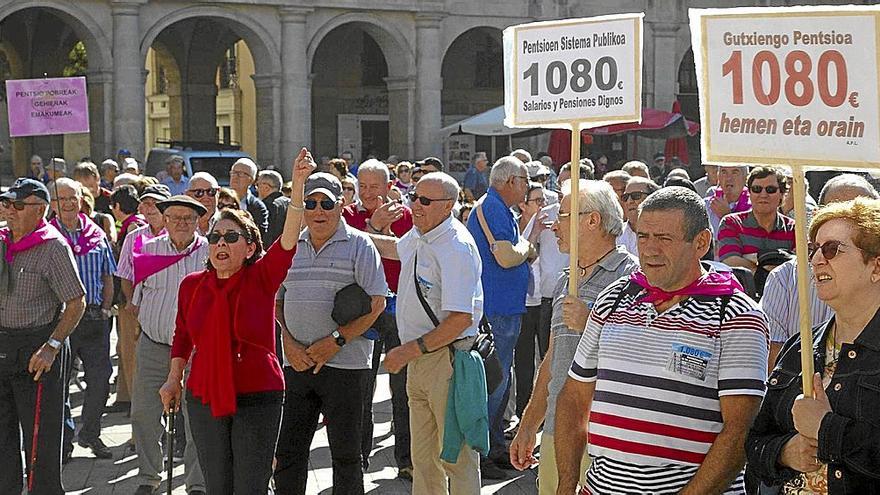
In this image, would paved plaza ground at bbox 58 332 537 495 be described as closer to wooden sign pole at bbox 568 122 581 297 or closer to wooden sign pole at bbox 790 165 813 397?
wooden sign pole at bbox 568 122 581 297

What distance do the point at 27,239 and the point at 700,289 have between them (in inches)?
187

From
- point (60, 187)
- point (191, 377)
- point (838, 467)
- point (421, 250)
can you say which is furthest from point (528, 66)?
point (60, 187)

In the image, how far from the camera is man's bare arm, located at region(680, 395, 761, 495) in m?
4.14

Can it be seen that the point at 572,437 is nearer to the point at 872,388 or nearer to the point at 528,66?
the point at 872,388

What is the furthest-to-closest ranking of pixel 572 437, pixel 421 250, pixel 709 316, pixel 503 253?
pixel 503 253 → pixel 421 250 → pixel 572 437 → pixel 709 316

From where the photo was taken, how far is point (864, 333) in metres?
3.71

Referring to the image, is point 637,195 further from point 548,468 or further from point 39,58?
point 39,58

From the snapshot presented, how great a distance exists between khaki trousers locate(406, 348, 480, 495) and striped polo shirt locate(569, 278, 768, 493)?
109 inches

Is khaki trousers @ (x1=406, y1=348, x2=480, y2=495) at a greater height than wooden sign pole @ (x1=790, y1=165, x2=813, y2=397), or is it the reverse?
wooden sign pole @ (x1=790, y1=165, x2=813, y2=397)

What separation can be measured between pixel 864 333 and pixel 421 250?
3.80 m

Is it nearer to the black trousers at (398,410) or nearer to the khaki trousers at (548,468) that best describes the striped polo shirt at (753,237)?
the khaki trousers at (548,468)

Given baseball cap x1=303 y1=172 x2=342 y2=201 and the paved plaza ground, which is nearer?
baseball cap x1=303 y1=172 x2=342 y2=201

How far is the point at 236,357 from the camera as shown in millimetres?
6605

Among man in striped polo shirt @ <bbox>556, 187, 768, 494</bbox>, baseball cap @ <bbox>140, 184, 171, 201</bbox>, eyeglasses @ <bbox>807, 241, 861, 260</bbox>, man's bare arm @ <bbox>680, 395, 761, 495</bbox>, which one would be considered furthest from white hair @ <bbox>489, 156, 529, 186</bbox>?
eyeglasses @ <bbox>807, 241, 861, 260</bbox>
